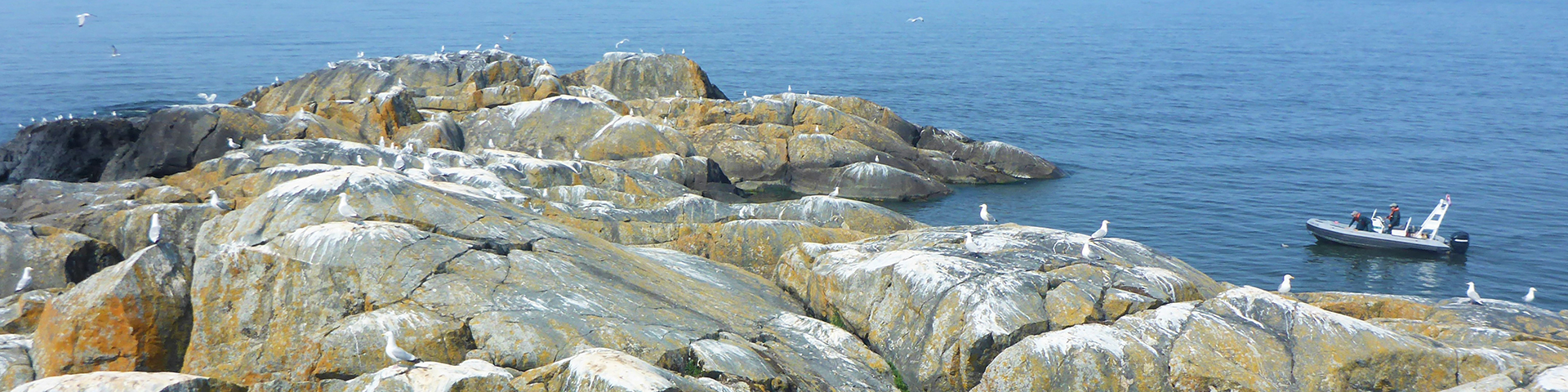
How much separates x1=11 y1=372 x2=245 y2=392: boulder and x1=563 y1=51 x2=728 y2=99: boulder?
40.6m

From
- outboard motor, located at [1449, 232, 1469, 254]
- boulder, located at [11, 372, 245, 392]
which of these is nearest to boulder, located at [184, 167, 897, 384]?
boulder, located at [11, 372, 245, 392]

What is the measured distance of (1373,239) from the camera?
36.4 meters

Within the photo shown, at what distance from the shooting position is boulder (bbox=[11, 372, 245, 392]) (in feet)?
38.5

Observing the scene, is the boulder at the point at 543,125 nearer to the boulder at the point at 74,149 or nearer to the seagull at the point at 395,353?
the boulder at the point at 74,149

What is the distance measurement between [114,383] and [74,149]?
98.6 ft

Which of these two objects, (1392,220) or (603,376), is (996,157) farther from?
(603,376)

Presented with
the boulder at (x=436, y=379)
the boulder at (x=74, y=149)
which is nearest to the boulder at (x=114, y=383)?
the boulder at (x=436, y=379)

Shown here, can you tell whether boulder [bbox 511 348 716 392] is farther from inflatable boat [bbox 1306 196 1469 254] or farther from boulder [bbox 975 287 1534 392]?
inflatable boat [bbox 1306 196 1469 254]

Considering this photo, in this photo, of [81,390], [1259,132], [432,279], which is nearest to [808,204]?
[432,279]

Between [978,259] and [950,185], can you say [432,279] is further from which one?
[950,185]

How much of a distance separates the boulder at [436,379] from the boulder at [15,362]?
16.1 feet

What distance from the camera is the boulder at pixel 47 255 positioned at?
703 inches

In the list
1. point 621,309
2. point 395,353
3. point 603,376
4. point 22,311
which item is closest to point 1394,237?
point 621,309

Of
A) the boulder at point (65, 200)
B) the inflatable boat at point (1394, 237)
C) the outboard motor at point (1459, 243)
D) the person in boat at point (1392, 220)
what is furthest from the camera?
the person in boat at point (1392, 220)
